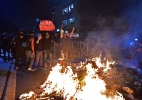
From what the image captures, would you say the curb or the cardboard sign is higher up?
the cardboard sign

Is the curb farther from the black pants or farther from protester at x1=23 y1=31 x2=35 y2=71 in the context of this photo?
the black pants

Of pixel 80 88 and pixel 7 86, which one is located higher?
pixel 80 88

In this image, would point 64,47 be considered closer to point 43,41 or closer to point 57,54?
point 43,41

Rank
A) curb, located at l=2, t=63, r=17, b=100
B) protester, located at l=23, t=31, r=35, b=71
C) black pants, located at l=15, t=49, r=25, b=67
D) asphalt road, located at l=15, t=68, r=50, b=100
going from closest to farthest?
1. curb, located at l=2, t=63, r=17, b=100
2. asphalt road, located at l=15, t=68, r=50, b=100
3. protester, located at l=23, t=31, r=35, b=71
4. black pants, located at l=15, t=49, r=25, b=67

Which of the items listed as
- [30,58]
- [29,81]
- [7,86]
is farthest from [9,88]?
[30,58]

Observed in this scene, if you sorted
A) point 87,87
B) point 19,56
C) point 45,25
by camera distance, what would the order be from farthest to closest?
point 45,25
point 19,56
point 87,87

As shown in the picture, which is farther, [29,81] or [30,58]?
[30,58]

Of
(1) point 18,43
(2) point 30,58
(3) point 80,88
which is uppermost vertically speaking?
(1) point 18,43

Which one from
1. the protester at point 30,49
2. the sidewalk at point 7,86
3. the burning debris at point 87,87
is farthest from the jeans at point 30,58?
the burning debris at point 87,87

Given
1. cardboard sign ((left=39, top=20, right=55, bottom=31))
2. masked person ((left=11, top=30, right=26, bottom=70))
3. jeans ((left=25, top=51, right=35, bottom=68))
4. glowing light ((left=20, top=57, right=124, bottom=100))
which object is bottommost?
glowing light ((left=20, top=57, right=124, bottom=100))

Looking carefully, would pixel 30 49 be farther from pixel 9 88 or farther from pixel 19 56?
pixel 9 88

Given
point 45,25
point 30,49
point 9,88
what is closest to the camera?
point 9,88

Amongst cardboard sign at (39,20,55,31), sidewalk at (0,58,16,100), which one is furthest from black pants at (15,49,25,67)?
cardboard sign at (39,20,55,31)

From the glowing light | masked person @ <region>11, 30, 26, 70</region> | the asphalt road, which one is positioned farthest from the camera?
masked person @ <region>11, 30, 26, 70</region>
